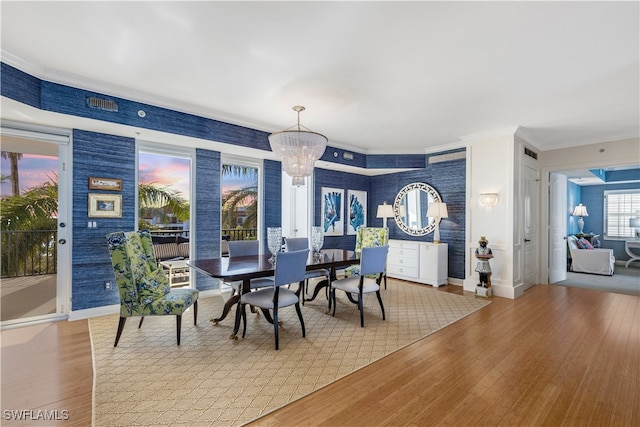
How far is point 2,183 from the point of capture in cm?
337

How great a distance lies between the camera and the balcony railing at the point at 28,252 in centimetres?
359

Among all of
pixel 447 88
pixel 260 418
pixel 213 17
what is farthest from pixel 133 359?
pixel 447 88

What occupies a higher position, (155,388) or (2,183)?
(2,183)

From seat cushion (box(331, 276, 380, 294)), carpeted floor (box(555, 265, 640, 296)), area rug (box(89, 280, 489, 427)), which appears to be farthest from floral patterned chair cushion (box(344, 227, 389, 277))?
carpeted floor (box(555, 265, 640, 296))

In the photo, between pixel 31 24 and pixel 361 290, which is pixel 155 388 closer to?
pixel 361 290

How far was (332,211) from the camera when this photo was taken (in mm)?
6438

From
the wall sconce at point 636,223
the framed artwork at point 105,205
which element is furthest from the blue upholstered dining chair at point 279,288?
the wall sconce at point 636,223

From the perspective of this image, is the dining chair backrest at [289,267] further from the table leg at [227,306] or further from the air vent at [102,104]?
the air vent at [102,104]

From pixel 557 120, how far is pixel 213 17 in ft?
14.8

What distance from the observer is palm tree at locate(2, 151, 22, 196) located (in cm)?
341

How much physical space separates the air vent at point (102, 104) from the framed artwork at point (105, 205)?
1.10 metres

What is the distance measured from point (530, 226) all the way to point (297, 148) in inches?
182

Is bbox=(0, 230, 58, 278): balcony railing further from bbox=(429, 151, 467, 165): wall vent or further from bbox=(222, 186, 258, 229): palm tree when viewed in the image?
bbox=(429, 151, 467, 165): wall vent

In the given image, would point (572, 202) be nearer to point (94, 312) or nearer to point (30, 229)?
point (94, 312)
